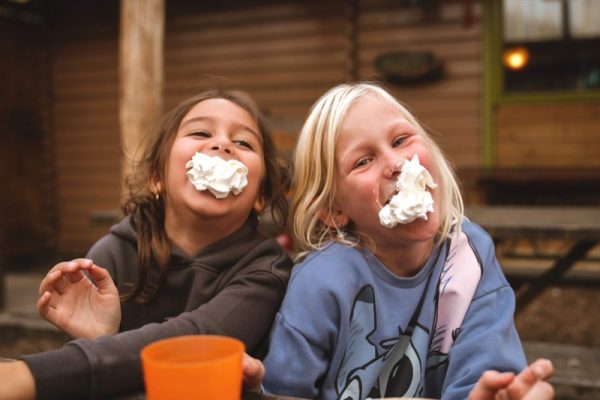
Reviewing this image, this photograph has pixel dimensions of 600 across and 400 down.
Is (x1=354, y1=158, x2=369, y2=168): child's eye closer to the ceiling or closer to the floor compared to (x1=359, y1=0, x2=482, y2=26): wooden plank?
closer to the floor

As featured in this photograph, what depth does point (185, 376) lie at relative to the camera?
694mm

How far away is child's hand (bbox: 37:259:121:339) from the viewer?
1.18 meters

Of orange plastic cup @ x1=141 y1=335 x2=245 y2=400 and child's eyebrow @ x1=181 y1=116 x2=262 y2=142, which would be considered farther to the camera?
child's eyebrow @ x1=181 y1=116 x2=262 y2=142

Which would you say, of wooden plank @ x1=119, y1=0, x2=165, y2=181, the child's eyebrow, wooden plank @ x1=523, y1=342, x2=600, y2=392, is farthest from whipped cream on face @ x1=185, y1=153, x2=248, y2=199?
wooden plank @ x1=119, y1=0, x2=165, y2=181

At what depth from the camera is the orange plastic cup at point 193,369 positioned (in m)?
0.70

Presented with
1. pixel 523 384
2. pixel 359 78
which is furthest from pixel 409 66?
pixel 523 384

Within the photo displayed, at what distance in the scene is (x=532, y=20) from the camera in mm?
6402

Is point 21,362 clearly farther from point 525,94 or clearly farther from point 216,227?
point 525,94

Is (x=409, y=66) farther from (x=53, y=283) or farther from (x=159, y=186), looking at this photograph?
(x=53, y=283)

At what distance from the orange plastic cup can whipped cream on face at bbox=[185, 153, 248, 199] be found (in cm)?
62

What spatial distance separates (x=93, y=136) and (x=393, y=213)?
7601 millimetres

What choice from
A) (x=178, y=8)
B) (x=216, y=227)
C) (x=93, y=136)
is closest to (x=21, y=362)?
(x=216, y=227)

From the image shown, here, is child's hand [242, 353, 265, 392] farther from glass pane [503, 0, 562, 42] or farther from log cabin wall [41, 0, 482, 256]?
glass pane [503, 0, 562, 42]

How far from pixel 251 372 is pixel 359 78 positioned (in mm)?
5997
